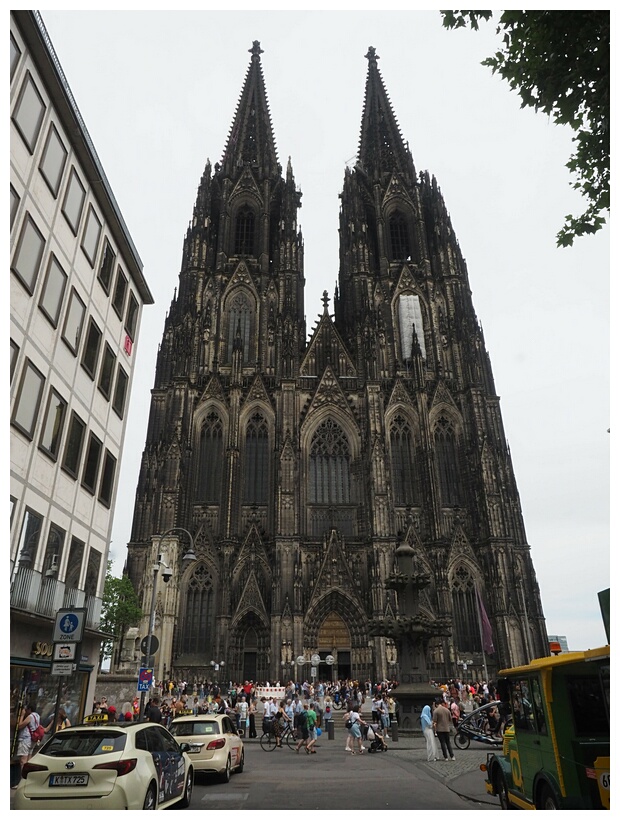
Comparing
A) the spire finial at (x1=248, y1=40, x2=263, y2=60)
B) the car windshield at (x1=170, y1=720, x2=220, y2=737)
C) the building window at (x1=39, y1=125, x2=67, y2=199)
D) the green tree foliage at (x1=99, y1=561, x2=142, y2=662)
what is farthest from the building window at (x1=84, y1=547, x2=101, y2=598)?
the spire finial at (x1=248, y1=40, x2=263, y2=60)

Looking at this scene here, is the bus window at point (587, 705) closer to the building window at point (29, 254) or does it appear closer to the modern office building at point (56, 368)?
the modern office building at point (56, 368)

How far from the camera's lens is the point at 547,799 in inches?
277

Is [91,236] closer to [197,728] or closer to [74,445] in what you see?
[74,445]

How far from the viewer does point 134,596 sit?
118 ft

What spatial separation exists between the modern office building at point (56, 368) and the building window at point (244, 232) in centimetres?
2949

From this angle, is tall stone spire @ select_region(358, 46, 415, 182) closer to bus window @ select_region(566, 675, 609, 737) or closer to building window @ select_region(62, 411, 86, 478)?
building window @ select_region(62, 411, 86, 478)

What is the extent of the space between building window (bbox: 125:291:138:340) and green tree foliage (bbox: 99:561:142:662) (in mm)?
18841

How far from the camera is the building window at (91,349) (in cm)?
1848

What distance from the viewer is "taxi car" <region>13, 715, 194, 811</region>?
708 centimetres

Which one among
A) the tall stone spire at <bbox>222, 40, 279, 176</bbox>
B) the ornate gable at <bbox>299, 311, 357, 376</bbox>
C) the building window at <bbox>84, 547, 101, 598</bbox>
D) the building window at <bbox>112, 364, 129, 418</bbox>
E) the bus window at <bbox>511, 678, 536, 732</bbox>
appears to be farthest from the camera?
the tall stone spire at <bbox>222, 40, 279, 176</bbox>

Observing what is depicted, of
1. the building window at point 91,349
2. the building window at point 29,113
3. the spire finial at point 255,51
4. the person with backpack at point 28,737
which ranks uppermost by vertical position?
the spire finial at point 255,51

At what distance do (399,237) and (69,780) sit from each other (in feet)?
162

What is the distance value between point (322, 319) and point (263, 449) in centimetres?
1167

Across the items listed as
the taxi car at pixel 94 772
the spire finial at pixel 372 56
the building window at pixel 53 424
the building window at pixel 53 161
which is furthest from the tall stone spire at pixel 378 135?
the taxi car at pixel 94 772
